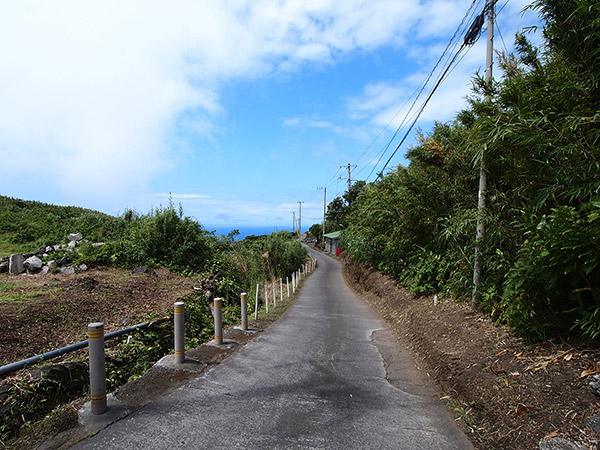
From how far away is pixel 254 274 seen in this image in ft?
60.1

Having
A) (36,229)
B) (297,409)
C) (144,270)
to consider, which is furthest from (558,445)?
(36,229)

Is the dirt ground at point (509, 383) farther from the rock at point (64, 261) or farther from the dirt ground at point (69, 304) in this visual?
the rock at point (64, 261)

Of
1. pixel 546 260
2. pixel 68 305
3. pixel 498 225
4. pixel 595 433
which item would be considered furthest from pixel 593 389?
pixel 68 305

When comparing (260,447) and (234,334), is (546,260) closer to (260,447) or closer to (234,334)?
(260,447)

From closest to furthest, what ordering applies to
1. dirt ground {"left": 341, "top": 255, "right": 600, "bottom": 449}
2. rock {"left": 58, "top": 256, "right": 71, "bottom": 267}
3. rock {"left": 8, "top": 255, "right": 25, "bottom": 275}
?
1. dirt ground {"left": 341, "top": 255, "right": 600, "bottom": 449}
2. rock {"left": 8, "top": 255, "right": 25, "bottom": 275}
3. rock {"left": 58, "top": 256, "right": 71, "bottom": 267}

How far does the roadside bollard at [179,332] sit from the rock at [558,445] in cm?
425

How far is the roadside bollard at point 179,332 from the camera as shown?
4.92 metres

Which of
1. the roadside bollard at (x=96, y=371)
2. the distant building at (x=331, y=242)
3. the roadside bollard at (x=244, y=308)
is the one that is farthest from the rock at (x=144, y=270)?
the distant building at (x=331, y=242)

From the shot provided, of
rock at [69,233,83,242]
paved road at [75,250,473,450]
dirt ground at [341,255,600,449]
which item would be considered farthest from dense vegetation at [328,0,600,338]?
rock at [69,233,83,242]

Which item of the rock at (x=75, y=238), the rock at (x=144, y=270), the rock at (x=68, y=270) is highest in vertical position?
the rock at (x=75, y=238)

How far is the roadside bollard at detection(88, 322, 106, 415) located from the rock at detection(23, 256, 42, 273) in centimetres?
875

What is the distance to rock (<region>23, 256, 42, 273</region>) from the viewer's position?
10.2 meters

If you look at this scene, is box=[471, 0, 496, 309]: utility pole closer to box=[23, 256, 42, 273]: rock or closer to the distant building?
box=[23, 256, 42, 273]: rock

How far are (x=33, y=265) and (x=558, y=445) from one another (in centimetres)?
1236
